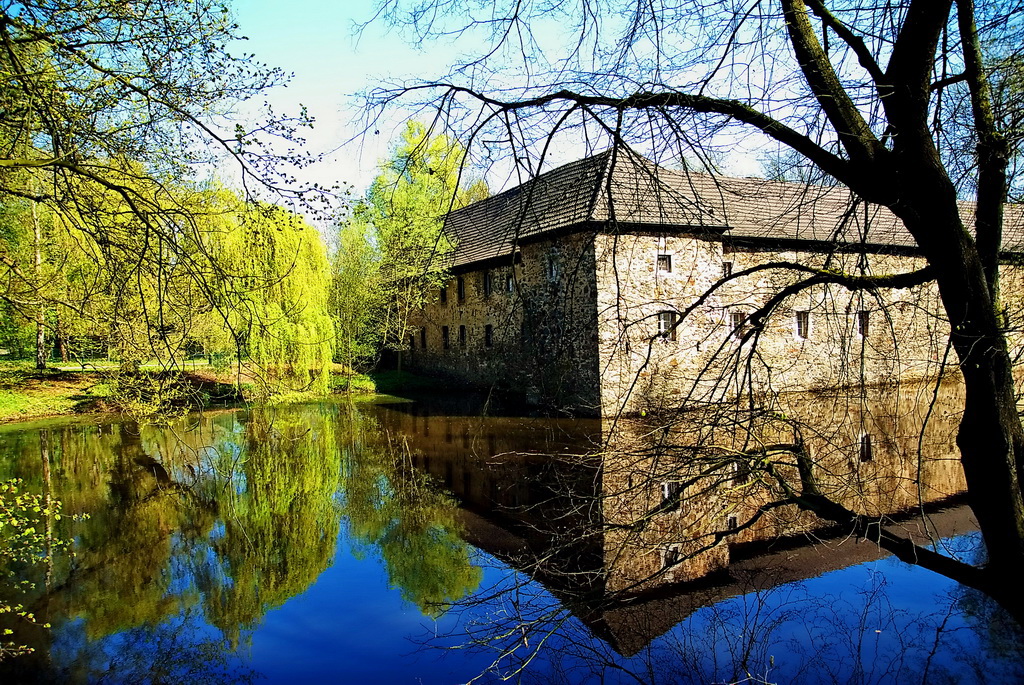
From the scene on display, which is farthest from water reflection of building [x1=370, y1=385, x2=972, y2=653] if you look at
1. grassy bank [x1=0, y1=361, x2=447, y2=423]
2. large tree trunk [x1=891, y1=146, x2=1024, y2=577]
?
grassy bank [x1=0, y1=361, x2=447, y2=423]

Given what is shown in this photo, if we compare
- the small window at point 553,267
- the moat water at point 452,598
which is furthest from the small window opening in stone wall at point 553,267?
the moat water at point 452,598

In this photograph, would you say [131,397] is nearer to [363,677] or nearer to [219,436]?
[219,436]

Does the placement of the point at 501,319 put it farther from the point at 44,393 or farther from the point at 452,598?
the point at 452,598

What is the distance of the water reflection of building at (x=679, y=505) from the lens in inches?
143

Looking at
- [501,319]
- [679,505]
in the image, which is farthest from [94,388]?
[679,505]

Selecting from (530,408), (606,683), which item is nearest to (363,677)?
(606,683)

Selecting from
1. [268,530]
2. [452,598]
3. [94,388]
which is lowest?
[452,598]

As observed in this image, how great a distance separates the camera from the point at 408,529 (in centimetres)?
788

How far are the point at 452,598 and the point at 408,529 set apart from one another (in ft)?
6.55

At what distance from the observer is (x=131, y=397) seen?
11969 mm

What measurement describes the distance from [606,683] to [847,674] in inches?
64.1

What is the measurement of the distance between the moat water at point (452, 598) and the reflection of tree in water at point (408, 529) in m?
0.03

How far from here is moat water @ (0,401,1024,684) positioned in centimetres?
475

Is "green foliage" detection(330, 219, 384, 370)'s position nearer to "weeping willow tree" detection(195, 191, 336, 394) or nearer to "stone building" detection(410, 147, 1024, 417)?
"weeping willow tree" detection(195, 191, 336, 394)
